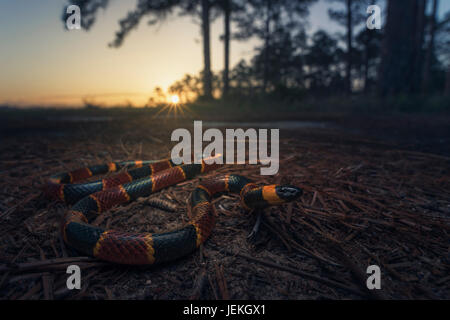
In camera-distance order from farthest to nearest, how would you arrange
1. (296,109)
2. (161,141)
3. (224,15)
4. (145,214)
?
(224,15) → (296,109) → (161,141) → (145,214)

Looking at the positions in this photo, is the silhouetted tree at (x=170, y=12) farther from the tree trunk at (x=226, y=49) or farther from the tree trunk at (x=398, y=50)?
the tree trunk at (x=398, y=50)

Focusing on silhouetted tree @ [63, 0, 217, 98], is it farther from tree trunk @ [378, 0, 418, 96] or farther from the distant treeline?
tree trunk @ [378, 0, 418, 96]

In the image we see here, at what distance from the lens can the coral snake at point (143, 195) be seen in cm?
146

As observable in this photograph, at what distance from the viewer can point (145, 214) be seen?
2.06m

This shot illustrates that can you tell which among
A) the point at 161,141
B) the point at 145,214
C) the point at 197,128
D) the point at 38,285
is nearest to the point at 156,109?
the point at 197,128

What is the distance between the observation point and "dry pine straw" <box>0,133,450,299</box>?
49.2 inches

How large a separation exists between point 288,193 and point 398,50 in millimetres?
10699

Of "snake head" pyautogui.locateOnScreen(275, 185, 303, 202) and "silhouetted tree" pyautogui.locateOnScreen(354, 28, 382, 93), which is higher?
"silhouetted tree" pyautogui.locateOnScreen(354, 28, 382, 93)

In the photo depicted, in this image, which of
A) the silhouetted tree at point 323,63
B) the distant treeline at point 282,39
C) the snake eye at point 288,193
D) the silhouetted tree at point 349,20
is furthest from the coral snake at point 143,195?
the silhouetted tree at point 323,63

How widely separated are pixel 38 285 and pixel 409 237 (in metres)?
2.34

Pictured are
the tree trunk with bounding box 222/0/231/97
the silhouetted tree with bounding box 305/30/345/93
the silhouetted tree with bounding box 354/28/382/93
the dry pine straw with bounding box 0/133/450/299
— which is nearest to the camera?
the dry pine straw with bounding box 0/133/450/299

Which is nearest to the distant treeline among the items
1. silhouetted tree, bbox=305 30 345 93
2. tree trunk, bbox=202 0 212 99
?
tree trunk, bbox=202 0 212 99

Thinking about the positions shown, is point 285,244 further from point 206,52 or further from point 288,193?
point 206,52
